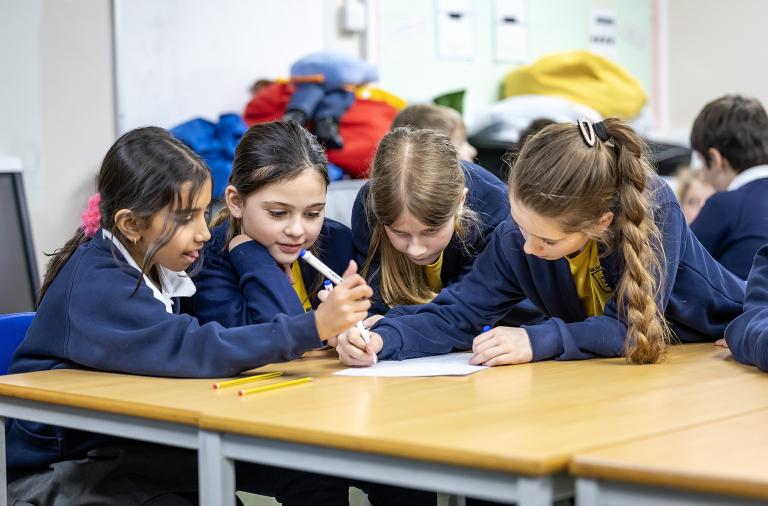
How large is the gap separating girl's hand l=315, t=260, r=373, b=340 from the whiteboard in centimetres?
195

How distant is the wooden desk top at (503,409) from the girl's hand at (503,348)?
0.04 metres

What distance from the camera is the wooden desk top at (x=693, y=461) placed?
855 millimetres

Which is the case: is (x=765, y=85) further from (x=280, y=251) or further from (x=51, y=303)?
(x=51, y=303)

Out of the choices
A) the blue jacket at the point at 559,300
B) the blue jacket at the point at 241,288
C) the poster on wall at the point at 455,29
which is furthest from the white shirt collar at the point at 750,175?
the poster on wall at the point at 455,29

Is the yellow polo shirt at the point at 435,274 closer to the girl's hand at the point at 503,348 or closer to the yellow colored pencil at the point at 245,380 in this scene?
the girl's hand at the point at 503,348

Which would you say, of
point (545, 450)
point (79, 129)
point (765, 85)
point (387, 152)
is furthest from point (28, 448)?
point (765, 85)

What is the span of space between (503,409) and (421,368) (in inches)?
14.4

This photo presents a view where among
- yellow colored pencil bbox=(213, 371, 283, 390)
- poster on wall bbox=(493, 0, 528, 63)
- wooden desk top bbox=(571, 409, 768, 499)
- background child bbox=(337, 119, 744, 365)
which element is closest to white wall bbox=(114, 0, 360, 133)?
poster on wall bbox=(493, 0, 528, 63)

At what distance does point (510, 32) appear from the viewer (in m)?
4.53

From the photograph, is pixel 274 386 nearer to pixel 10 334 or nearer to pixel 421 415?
pixel 421 415

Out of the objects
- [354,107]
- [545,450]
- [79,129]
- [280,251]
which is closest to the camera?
[545,450]

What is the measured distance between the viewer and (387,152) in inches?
76.6

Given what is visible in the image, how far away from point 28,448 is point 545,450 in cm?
96

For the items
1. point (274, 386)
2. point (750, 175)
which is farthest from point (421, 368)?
point (750, 175)
